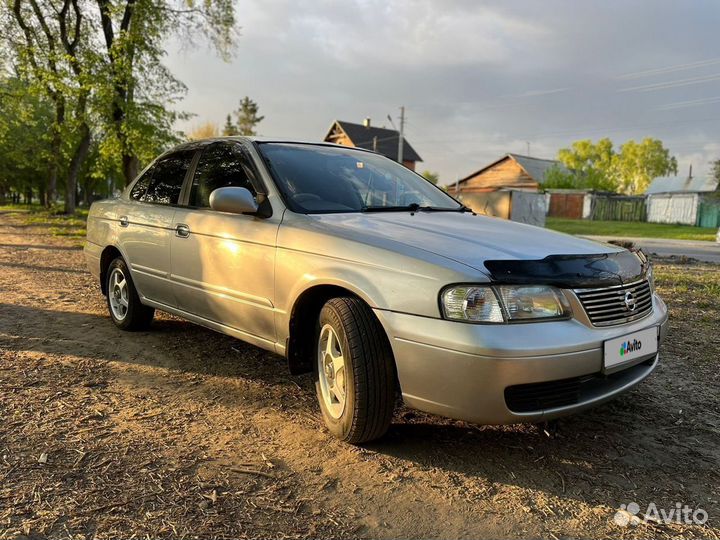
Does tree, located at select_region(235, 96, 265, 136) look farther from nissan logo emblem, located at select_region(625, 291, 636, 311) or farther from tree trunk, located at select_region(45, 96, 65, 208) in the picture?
nissan logo emblem, located at select_region(625, 291, 636, 311)

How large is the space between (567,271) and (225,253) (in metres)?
2.13

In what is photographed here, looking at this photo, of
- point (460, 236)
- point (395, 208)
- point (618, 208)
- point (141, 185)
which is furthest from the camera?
point (618, 208)

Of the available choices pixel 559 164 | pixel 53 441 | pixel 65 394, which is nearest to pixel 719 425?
pixel 53 441

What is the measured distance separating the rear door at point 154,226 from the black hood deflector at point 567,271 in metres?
2.70

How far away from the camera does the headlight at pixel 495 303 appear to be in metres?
2.35

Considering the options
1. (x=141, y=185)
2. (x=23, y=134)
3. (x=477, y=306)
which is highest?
(x=23, y=134)

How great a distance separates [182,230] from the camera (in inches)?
156

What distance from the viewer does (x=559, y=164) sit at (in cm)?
5653

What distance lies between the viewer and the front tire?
2580 millimetres

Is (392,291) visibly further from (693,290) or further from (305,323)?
(693,290)

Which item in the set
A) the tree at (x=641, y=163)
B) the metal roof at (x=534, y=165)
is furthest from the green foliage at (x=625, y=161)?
the metal roof at (x=534, y=165)

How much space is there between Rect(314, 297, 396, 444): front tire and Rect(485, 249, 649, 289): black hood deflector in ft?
2.13

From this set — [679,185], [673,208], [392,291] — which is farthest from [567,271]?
[679,185]

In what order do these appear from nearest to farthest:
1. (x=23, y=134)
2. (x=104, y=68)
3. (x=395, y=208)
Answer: (x=395, y=208) < (x=104, y=68) < (x=23, y=134)
